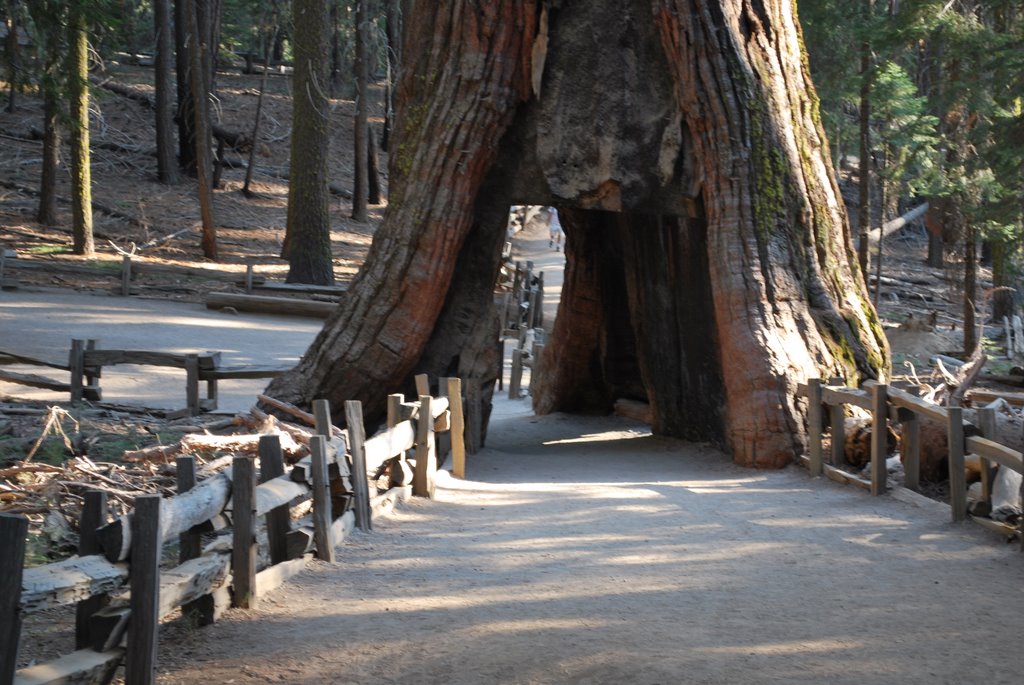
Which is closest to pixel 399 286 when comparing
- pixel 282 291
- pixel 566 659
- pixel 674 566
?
pixel 674 566

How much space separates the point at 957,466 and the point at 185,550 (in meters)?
5.37

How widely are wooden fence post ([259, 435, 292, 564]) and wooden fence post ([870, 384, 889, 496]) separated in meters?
5.10

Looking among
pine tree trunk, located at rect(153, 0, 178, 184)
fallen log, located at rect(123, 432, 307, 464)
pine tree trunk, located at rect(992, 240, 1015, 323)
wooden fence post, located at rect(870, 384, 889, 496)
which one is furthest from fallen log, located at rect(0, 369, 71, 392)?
pine tree trunk, located at rect(153, 0, 178, 184)

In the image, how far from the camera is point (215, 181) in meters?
36.6

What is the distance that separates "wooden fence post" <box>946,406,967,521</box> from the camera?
26.4 ft

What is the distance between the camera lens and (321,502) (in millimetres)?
6930

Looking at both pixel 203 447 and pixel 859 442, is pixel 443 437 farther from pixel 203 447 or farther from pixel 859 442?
pixel 859 442

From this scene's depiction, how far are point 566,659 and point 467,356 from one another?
8.17m

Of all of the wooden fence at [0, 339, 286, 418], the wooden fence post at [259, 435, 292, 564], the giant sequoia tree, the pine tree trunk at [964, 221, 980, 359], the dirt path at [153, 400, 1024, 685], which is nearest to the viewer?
the dirt path at [153, 400, 1024, 685]

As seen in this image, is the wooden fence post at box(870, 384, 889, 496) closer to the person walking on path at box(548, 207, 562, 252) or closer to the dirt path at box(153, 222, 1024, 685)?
the dirt path at box(153, 222, 1024, 685)

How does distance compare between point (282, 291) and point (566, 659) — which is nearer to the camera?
point (566, 659)

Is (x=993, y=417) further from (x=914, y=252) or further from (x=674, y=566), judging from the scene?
(x=914, y=252)

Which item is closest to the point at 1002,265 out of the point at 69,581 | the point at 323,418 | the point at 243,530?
the point at 323,418

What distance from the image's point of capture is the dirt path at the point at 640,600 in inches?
201
